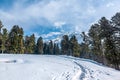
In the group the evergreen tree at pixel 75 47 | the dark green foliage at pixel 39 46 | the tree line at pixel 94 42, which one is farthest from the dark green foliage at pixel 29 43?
the evergreen tree at pixel 75 47

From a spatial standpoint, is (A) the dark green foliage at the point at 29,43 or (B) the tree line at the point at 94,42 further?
(A) the dark green foliage at the point at 29,43

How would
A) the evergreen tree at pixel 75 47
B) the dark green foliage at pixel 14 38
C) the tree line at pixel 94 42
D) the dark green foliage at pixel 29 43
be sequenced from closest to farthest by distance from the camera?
1. the tree line at pixel 94 42
2. the dark green foliage at pixel 14 38
3. the dark green foliage at pixel 29 43
4. the evergreen tree at pixel 75 47

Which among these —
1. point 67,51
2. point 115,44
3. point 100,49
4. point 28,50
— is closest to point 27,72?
point 115,44

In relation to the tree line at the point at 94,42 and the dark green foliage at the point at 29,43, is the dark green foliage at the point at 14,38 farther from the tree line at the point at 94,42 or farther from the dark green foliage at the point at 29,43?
the dark green foliage at the point at 29,43

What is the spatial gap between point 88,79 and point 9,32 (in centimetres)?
5468

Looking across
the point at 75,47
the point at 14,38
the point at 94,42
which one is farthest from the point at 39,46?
the point at 94,42

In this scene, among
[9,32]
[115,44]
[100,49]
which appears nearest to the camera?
[115,44]

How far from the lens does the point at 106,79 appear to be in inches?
731

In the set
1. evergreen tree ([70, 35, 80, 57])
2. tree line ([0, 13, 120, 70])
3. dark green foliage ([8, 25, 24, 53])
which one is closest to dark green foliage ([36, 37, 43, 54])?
tree line ([0, 13, 120, 70])

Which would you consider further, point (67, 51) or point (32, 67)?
point (67, 51)

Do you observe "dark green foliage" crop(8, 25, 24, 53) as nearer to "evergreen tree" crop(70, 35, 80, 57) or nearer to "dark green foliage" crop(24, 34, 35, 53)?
"dark green foliage" crop(24, 34, 35, 53)

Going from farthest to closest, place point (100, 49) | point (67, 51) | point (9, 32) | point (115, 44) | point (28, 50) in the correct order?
point (67, 51) < point (28, 50) < point (9, 32) < point (100, 49) < point (115, 44)

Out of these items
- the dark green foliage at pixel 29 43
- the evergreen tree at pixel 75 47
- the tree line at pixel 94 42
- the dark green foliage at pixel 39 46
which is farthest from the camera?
the dark green foliage at pixel 39 46

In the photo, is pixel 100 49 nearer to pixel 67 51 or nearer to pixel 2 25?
pixel 2 25
